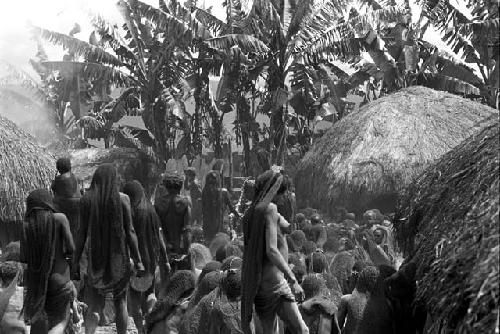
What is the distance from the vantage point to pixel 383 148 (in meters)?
17.0

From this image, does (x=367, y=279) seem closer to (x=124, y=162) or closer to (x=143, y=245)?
(x=143, y=245)

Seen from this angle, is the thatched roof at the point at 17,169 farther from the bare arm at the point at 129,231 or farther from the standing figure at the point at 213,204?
the bare arm at the point at 129,231

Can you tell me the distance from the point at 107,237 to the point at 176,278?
4.22 feet

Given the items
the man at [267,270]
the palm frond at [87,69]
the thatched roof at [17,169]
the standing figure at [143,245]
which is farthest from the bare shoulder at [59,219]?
the palm frond at [87,69]

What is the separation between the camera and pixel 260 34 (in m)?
19.3

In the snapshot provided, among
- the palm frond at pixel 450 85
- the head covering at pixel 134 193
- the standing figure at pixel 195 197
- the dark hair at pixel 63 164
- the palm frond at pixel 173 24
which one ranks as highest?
the palm frond at pixel 173 24

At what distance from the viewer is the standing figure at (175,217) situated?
831cm

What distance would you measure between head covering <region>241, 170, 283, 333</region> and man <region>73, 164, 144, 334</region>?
1675 millimetres

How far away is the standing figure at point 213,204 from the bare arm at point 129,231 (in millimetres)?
5529

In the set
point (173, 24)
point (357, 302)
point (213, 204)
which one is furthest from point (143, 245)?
point (173, 24)

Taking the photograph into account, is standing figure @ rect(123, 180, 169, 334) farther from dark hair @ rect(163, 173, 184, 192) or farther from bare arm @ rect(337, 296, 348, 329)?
bare arm @ rect(337, 296, 348, 329)

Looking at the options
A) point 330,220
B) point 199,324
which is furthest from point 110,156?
point 199,324

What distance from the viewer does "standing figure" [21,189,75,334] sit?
6176 millimetres

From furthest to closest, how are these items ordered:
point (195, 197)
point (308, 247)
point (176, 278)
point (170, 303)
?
point (195, 197) → point (308, 247) → point (176, 278) → point (170, 303)
